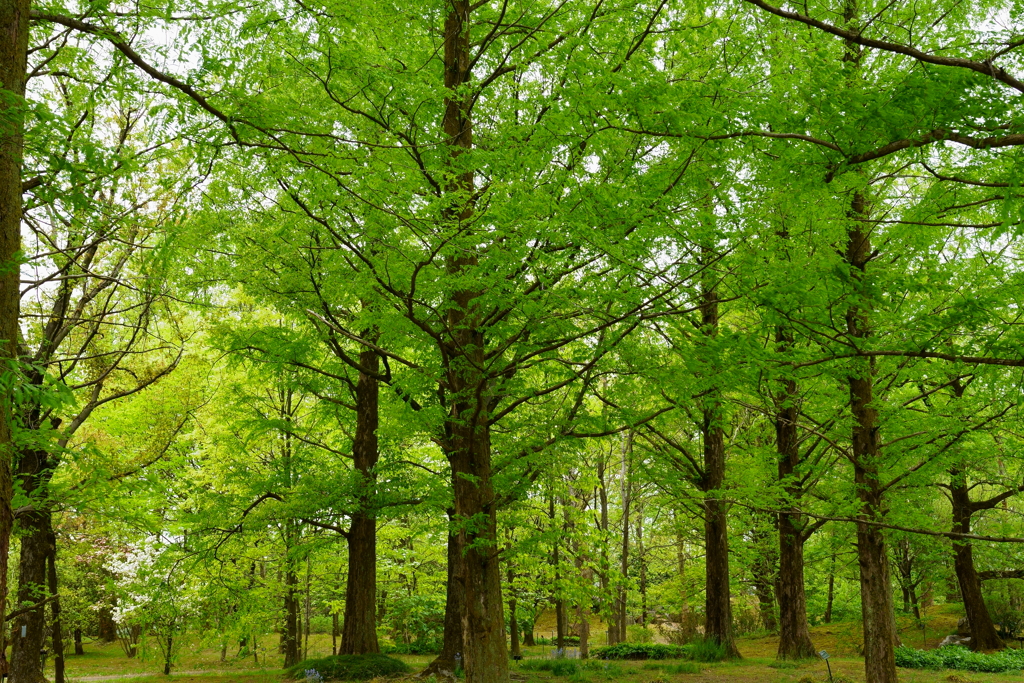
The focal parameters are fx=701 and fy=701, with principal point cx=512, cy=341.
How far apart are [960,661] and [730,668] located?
5.74 m

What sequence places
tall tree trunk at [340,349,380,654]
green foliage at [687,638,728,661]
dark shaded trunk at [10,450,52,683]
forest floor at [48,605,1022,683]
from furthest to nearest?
green foliage at [687,638,728,661]
tall tree trunk at [340,349,380,654]
forest floor at [48,605,1022,683]
dark shaded trunk at [10,450,52,683]

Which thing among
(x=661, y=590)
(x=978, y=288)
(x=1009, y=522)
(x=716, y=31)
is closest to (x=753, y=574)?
(x=661, y=590)

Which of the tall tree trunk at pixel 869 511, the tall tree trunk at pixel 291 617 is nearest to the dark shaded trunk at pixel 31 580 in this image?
the tall tree trunk at pixel 291 617

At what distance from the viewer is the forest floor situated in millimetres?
11641

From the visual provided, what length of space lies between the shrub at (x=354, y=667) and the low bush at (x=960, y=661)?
1030 cm

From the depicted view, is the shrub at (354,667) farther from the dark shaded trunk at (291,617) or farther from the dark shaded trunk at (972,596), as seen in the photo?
the dark shaded trunk at (972,596)

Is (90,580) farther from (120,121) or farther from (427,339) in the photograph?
(427,339)

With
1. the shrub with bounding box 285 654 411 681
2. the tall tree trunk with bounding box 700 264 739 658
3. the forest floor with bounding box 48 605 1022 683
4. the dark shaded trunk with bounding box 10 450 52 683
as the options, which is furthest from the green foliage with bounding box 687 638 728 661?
the dark shaded trunk with bounding box 10 450 52 683

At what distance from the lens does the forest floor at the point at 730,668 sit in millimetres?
11641

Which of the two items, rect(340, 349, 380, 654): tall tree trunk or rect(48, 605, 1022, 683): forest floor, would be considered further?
rect(340, 349, 380, 654): tall tree trunk

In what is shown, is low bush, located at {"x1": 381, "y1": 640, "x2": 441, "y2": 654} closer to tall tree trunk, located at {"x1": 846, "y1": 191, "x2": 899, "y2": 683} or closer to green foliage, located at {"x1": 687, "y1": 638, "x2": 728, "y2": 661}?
green foliage, located at {"x1": 687, "y1": 638, "x2": 728, "y2": 661}

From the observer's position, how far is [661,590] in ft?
77.2

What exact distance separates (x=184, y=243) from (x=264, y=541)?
39.0 feet

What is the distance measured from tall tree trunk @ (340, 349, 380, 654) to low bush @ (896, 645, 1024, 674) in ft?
35.5
